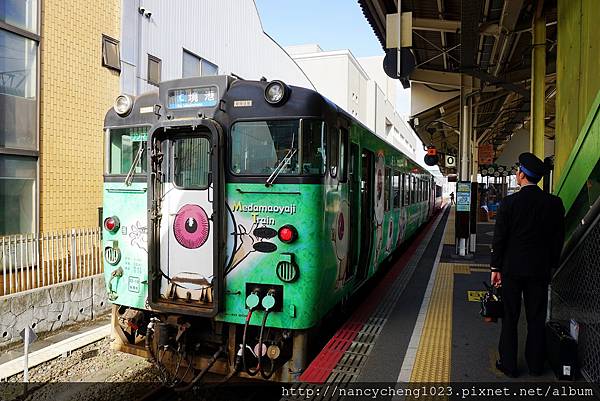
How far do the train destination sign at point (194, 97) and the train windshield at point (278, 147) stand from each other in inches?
13.8

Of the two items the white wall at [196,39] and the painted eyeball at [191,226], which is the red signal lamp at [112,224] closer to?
the painted eyeball at [191,226]

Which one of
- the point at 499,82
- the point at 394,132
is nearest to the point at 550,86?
the point at 499,82

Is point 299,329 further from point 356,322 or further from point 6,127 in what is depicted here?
point 6,127

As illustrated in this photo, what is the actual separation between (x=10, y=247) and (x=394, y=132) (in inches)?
2111

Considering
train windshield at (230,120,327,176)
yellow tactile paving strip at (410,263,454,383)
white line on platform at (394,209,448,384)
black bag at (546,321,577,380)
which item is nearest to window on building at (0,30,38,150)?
train windshield at (230,120,327,176)

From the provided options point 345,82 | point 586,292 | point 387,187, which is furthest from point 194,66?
point 345,82

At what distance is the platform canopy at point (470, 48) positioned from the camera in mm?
7919

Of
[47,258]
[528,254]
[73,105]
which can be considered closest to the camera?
[528,254]

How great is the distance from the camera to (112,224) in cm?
489

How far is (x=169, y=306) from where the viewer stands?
440cm

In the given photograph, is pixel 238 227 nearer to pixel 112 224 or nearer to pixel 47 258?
pixel 112 224

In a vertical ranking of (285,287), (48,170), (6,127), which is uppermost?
(6,127)

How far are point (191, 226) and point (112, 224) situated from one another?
102 cm

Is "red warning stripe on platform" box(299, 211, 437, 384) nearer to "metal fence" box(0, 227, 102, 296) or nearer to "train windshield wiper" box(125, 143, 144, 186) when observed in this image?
"train windshield wiper" box(125, 143, 144, 186)
